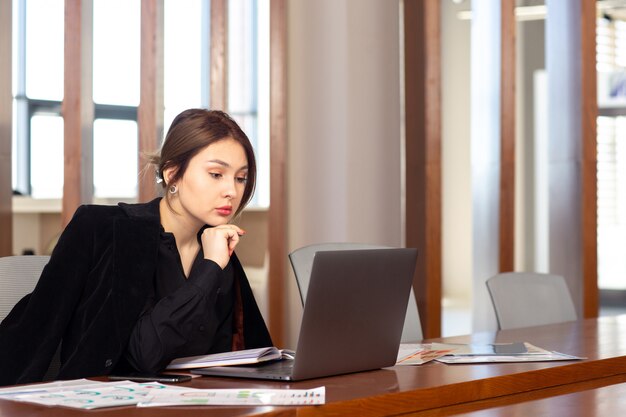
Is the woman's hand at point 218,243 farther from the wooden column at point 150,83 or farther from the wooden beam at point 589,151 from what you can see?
the wooden beam at point 589,151

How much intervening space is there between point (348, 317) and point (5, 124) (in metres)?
2.40

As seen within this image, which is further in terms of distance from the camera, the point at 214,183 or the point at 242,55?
the point at 242,55

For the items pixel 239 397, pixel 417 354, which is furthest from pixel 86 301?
pixel 417 354

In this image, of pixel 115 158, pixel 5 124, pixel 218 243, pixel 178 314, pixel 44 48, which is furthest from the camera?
pixel 115 158

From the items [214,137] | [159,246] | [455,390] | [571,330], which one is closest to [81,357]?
[159,246]

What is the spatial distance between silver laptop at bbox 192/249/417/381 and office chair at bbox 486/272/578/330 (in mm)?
1465

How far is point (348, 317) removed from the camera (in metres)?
1.91

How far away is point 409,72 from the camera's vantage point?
196 inches

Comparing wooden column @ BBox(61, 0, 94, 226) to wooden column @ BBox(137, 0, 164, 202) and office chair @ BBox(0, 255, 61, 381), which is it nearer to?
wooden column @ BBox(137, 0, 164, 202)

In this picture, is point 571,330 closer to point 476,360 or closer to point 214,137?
point 476,360

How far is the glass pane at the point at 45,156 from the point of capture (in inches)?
291

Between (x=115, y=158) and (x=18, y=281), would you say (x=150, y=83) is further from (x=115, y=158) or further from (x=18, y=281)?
(x=115, y=158)

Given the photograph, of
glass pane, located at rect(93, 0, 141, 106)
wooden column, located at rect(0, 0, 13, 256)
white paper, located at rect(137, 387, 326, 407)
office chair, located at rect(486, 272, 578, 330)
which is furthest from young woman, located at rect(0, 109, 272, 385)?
glass pane, located at rect(93, 0, 141, 106)

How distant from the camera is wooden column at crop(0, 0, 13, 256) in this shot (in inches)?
148
